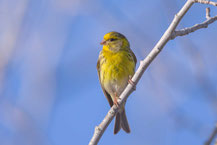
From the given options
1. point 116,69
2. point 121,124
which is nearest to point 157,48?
point 116,69

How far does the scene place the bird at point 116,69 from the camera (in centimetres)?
499

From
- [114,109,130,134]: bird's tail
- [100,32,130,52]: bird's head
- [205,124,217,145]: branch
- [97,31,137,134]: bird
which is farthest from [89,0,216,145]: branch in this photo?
[100,32,130,52]: bird's head

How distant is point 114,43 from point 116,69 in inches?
25.8

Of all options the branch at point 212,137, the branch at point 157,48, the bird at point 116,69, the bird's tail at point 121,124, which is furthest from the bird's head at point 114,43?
the branch at point 212,137

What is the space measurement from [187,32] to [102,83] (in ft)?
8.03

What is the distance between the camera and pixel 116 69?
5.00 metres

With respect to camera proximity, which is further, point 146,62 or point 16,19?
point 16,19

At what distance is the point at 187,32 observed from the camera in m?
3.03

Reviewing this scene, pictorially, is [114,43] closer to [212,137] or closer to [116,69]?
[116,69]

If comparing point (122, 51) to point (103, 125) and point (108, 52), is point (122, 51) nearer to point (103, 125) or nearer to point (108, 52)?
point (108, 52)

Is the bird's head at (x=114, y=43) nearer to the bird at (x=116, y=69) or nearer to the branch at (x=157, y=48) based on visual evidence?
the bird at (x=116, y=69)

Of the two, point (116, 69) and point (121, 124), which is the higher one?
point (116, 69)

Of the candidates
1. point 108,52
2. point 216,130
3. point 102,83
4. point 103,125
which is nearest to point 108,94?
point 102,83

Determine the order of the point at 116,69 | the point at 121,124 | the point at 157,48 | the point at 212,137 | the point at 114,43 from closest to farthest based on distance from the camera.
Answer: the point at 212,137 → the point at 157,48 → the point at 116,69 → the point at 121,124 → the point at 114,43
